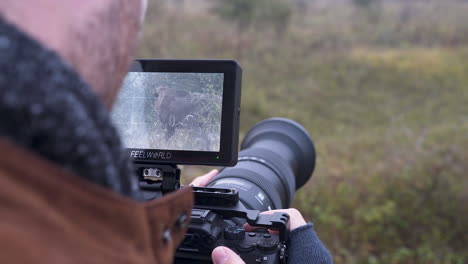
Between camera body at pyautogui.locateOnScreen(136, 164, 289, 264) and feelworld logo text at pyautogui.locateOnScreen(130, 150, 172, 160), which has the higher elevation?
feelworld logo text at pyautogui.locateOnScreen(130, 150, 172, 160)

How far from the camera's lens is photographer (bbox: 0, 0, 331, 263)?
1.03 feet

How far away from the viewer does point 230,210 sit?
3.37 ft

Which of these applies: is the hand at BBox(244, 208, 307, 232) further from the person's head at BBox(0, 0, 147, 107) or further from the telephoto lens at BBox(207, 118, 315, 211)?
the person's head at BBox(0, 0, 147, 107)

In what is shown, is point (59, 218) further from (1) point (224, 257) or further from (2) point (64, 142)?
(1) point (224, 257)

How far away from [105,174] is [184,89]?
630 millimetres

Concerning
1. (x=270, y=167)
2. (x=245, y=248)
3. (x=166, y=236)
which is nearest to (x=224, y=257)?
(x=245, y=248)

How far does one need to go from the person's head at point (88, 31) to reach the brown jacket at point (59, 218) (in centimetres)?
9

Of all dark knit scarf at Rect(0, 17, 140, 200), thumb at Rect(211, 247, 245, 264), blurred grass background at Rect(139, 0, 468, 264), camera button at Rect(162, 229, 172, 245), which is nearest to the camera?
dark knit scarf at Rect(0, 17, 140, 200)

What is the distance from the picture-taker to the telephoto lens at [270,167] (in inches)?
48.0

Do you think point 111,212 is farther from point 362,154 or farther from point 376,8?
point 376,8

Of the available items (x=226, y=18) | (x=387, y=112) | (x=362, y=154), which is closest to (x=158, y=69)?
(x=362, y=154)

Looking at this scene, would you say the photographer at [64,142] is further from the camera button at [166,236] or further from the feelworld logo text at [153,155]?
the feelworld logo text at [153,155]

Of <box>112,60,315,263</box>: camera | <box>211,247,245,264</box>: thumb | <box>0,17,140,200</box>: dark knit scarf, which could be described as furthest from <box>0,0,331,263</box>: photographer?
<box>112,60,315,263</box>: camera

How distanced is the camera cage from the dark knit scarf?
0.60 meters
